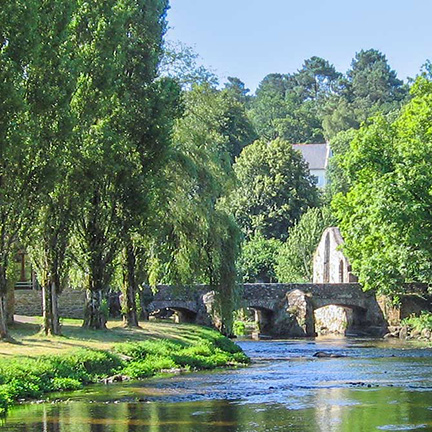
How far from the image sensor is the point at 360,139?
53312 millimetres

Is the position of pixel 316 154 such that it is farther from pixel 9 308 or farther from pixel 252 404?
pixel 252 404

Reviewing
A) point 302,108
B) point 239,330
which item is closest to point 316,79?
point 302,108

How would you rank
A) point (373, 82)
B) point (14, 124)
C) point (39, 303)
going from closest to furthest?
1. point (14, 124)
2. point (39, 303)
3. point (373, 82)

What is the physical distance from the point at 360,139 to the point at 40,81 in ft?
86.4

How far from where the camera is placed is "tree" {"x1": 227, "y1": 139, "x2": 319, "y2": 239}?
298 ft

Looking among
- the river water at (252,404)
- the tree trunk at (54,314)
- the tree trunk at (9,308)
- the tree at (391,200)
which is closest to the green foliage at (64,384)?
the river water at (252,404)

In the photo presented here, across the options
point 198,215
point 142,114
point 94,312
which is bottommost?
point 94,312

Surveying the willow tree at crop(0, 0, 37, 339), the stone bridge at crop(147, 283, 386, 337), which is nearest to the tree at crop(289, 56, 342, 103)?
the stone bridge at crop(147, 283, 386, 337)

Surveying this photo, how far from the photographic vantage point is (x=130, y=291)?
4222cm

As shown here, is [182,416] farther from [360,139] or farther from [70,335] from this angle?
[360,139]

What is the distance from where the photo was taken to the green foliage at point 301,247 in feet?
269

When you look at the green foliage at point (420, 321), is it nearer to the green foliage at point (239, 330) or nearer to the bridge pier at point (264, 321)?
the bridge pier at point (264, 321)

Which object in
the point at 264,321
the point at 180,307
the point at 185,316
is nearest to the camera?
the point at 180,307

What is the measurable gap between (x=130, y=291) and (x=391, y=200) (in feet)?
47.8
